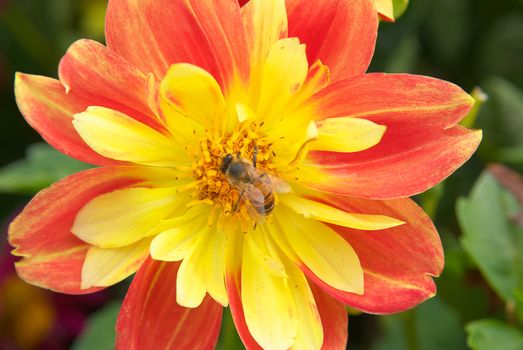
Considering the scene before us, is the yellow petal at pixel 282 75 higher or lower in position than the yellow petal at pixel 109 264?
higher

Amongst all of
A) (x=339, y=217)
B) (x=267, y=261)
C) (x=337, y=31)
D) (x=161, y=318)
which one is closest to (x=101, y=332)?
(x=161, y=318)

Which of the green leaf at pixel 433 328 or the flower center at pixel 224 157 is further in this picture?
the green leaf at pixel 433 328

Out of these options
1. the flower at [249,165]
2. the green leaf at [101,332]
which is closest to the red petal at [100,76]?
the flower at [249,165]

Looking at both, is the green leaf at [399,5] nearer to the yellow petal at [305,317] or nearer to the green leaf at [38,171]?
the yellow petal at [305,317]

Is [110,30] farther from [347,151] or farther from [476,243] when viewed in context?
[476,243]

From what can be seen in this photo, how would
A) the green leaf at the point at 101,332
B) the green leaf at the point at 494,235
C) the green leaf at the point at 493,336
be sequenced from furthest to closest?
1. the green leaf at the point at 101,332
2. the green leaf at the point at 494,235
3. the green leaf at the point at 493,336

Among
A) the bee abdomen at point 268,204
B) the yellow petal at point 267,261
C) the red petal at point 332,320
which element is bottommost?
the red petal at point 332,320
